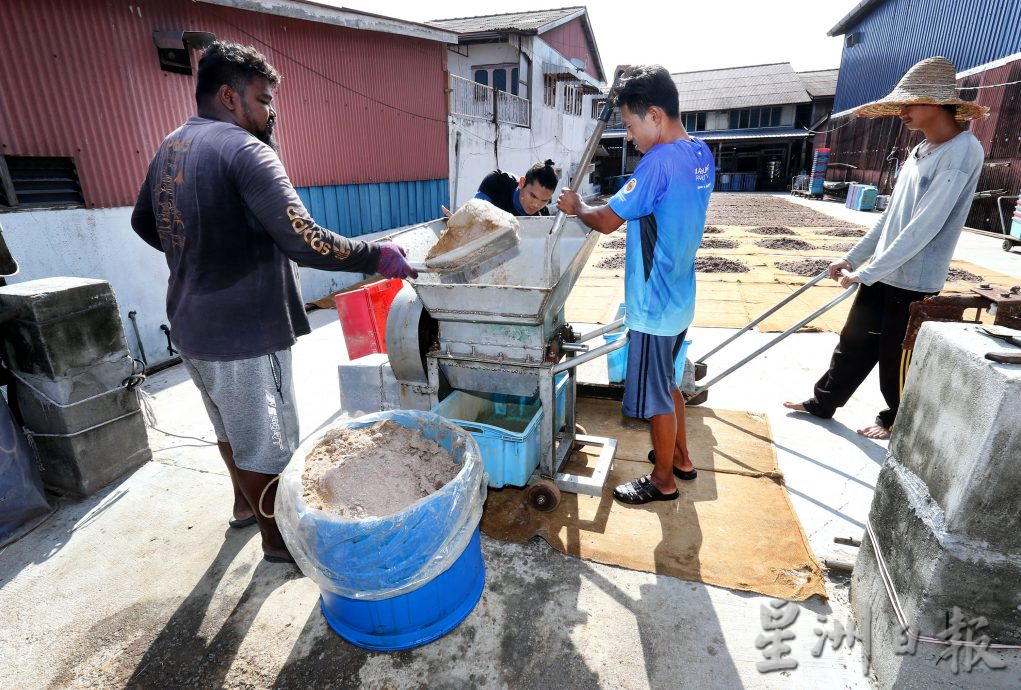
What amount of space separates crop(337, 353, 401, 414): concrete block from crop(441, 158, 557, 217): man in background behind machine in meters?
1.36

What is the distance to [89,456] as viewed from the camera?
3.13 m

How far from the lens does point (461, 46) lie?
16.7 m

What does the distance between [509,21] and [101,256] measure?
54.0ft

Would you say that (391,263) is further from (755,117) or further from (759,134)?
(755,117)

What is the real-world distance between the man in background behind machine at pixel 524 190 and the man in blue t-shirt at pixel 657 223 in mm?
1426

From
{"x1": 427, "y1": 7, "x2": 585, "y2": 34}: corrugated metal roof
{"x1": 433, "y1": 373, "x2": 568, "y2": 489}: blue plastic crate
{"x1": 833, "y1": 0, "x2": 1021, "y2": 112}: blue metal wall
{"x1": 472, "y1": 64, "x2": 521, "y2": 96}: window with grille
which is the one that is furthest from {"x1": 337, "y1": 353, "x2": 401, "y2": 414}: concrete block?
{"x1": 833, "y1": 0, "x2": 1021, "y2": 112}: blue metal wall

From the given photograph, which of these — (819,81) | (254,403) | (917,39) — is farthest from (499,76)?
(819,81)

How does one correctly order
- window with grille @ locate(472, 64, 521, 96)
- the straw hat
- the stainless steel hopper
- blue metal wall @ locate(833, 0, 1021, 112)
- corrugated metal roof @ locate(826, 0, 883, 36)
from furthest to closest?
corrugated metal roof @ locate(826, 0, 883, 36) → window with grille @ locate(472, 64, 521, 96) → blue metal wall @ locate(833, 0, 1021, 112) → the straw hat → the stainless steel hopper

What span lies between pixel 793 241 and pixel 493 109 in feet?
27.1

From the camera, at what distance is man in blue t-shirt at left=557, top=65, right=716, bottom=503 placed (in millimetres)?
2428

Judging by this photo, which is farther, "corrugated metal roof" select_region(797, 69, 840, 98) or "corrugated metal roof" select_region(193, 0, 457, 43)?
"corrugated metal roof" select_region(797, 69, 840, 98)

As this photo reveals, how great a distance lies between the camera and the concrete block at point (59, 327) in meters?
2.91

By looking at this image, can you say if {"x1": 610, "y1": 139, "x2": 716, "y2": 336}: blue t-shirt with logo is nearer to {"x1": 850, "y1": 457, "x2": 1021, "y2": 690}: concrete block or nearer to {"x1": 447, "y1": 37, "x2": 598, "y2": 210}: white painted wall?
{"x1": 850, "y1": 457, "x2": 1021, "y2": 690}: concrete block

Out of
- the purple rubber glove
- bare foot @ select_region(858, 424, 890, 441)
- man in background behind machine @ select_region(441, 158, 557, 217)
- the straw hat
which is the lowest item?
bare foot @ select_region(858, 424, 890, 441)
